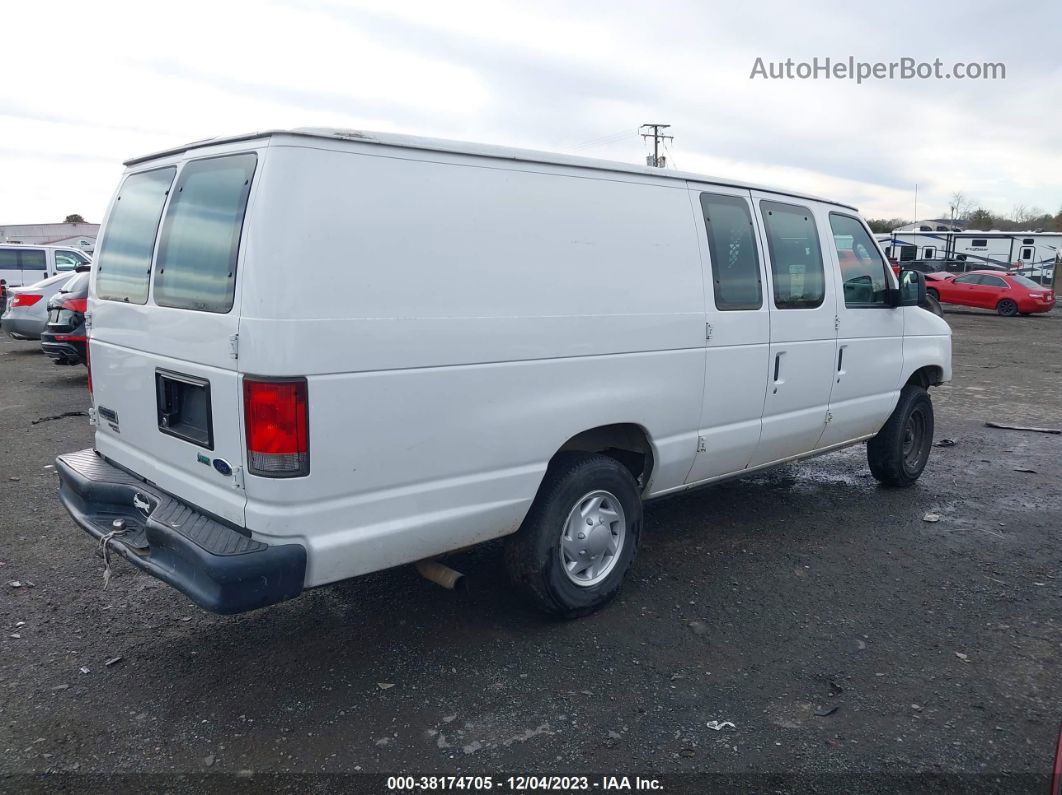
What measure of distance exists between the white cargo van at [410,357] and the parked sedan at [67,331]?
294 inches

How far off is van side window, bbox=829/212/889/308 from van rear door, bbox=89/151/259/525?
4.04 meters

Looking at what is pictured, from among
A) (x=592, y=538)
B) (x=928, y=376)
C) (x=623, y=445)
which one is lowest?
(x=592, y=538)

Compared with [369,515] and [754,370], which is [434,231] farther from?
[754,370]

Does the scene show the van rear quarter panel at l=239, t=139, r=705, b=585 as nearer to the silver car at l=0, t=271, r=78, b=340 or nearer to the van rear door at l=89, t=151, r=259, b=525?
the van rear door at l=89, t=151, r=259, b=525

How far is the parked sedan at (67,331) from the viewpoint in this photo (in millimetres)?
10812

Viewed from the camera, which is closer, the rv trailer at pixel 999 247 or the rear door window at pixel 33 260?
the rear door window at pixel 33 260

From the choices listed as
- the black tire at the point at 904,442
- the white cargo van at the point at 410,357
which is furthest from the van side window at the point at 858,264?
the black tire at the point at 904,442

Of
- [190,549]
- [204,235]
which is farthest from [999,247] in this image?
[190,549]

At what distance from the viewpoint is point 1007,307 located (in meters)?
26.9

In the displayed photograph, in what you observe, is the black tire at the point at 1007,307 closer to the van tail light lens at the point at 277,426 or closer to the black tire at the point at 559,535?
the black tire at the point at 559,535

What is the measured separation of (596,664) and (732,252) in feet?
7.92

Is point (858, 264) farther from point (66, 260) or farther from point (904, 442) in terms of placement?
point (66, 260)

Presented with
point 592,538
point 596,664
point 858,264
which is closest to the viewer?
point 596,664

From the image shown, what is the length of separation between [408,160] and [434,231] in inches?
11.7
